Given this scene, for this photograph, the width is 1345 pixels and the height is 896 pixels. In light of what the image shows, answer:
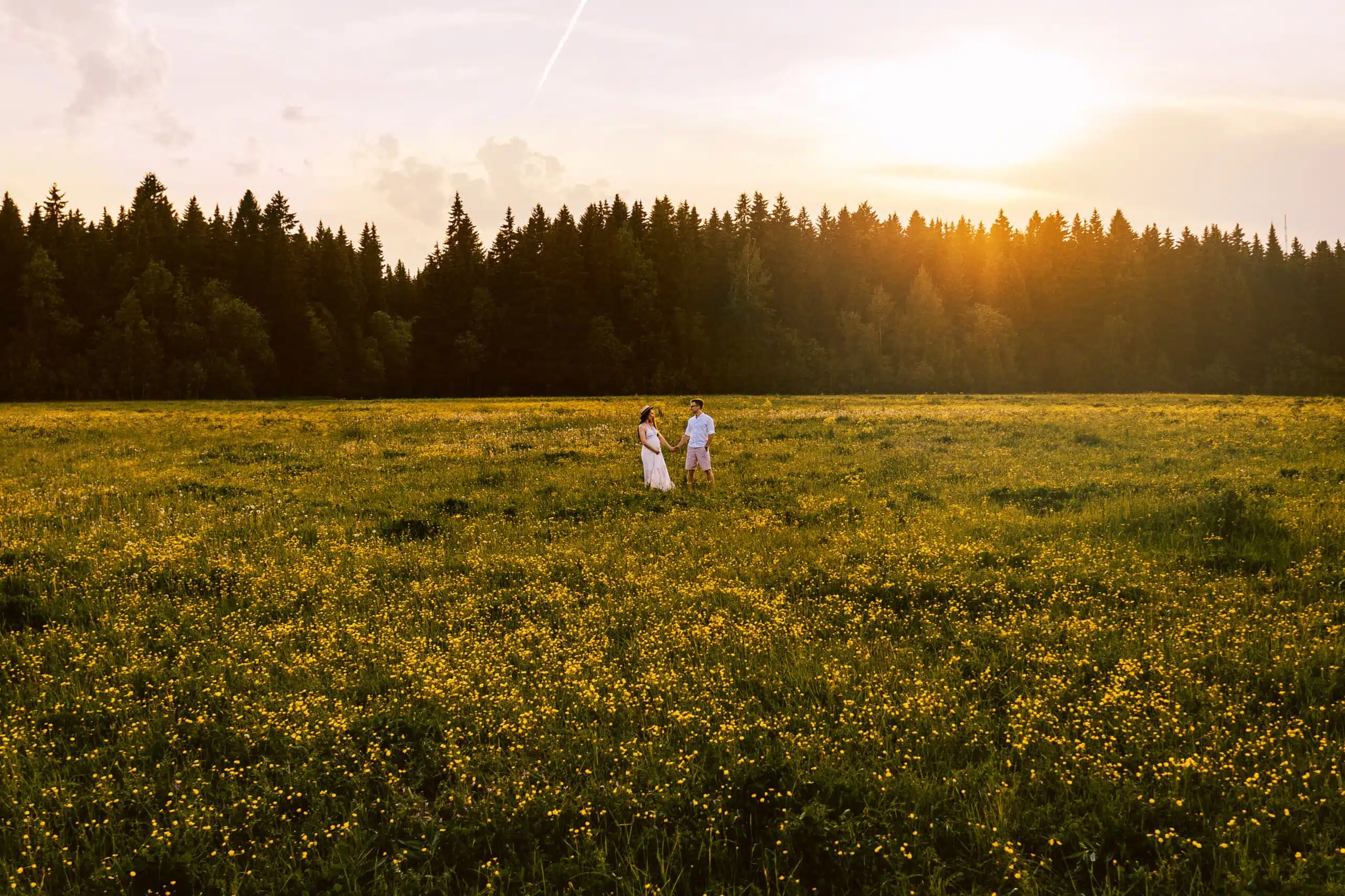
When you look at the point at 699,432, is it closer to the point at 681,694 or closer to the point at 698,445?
the point at 698,445

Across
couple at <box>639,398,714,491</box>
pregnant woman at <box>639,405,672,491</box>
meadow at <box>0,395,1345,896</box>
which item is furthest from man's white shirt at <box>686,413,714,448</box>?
meadow at <box>0,395,1345,896</box>

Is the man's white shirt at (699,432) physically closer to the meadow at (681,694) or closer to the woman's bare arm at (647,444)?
the woman's bare arm at (647,444)

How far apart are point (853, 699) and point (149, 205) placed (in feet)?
379

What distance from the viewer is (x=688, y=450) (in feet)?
64.5

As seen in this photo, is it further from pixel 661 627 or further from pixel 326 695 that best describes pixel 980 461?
pixel 326 695

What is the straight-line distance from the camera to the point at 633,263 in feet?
296

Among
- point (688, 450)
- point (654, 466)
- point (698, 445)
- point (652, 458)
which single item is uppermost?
point (698, 445)

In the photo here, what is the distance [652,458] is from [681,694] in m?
11.5

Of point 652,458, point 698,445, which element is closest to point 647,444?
point 652,458

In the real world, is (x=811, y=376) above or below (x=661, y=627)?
above

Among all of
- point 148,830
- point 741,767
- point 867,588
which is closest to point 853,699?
point 741,767

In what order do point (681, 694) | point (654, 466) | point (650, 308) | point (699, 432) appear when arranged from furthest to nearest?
point (650, 308)
point (699, 432)
point (654, 466)
point (681, 694)

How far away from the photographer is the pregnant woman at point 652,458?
62.0ft

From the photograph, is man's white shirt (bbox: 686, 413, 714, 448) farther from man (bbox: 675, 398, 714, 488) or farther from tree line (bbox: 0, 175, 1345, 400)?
tree line (bbox: 0, 175, 1345, 400)
